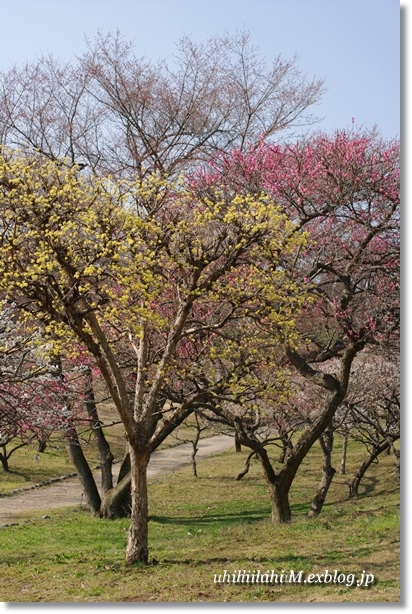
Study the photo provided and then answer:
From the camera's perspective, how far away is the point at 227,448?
84.7 feet

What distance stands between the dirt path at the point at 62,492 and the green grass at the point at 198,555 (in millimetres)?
811

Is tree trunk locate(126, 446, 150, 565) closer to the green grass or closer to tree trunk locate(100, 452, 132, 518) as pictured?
the green grass

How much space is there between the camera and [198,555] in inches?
331

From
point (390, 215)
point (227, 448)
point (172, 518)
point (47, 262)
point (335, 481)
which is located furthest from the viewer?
point (227, 448)

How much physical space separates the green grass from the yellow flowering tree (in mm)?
883

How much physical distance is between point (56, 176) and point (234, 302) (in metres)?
2.41

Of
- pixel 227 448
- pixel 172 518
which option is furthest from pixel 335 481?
pixel 227 448

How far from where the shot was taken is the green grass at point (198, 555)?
655 cm

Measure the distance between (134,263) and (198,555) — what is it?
379 cm

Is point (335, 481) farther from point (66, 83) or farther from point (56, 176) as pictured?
point (56, 176)

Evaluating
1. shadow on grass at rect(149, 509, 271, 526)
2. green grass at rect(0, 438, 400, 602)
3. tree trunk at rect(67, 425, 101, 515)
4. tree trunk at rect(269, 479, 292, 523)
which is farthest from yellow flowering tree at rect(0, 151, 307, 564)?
tree trunk at rect(67, 425, 101, 515)

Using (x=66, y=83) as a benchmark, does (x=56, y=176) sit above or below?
below

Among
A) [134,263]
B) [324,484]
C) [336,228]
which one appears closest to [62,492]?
[324,484]

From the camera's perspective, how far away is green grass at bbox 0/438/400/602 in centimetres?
655
